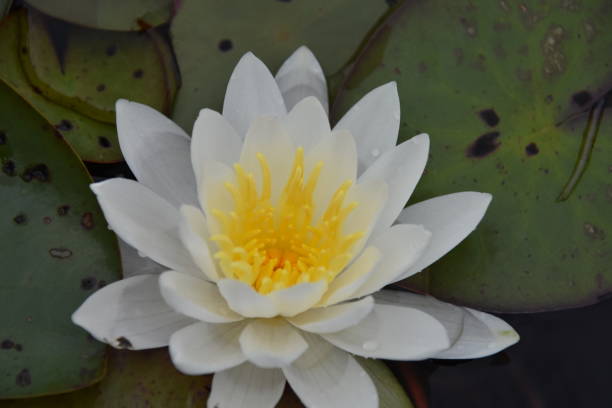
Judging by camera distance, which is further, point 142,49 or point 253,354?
point 142,49

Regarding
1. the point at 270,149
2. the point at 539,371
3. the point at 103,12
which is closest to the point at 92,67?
the point at 103,12

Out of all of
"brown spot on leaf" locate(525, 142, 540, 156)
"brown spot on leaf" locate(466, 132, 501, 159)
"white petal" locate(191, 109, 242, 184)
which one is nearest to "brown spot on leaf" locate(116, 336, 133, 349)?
"white petal" locate(191, 109, 242, 184)

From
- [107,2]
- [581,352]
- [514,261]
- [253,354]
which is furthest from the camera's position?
[107,2]

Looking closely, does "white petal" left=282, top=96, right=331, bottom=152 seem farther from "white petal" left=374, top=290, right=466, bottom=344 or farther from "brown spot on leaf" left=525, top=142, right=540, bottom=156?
"brown spot on leaf" left=525, top=142, right=540, bottom=156

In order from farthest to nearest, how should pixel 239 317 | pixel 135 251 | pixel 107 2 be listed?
pixel 107 2
pixel 135 251
pixel 239 317

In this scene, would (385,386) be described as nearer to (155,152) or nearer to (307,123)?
(307,123)

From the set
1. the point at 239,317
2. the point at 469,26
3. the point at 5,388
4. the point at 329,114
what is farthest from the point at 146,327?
the point at 469,26

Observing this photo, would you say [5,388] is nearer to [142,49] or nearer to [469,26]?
[142,49]

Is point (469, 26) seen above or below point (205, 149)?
above
